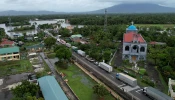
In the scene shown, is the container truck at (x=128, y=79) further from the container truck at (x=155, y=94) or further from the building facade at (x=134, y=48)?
the building facade at (x=134, y=48)

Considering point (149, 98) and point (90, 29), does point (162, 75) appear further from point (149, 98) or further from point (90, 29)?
point (90, 29)

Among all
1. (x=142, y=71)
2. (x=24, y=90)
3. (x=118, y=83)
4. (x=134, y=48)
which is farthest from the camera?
(x=134, y=48)

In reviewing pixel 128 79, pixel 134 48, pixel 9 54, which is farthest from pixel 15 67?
pixel 134 48

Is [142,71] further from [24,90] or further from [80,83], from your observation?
[24,90]

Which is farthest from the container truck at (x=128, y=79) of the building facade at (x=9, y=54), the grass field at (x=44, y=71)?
the building facade at (x=9, y=54)

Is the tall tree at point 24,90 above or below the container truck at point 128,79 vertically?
above

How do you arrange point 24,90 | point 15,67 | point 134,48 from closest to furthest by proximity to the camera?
point 24,90 → point 15,67 → point 134,48

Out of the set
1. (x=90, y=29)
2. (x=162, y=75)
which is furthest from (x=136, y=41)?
(x=90, y=29)

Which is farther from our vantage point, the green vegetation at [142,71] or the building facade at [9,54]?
the building facade at [9,54]
